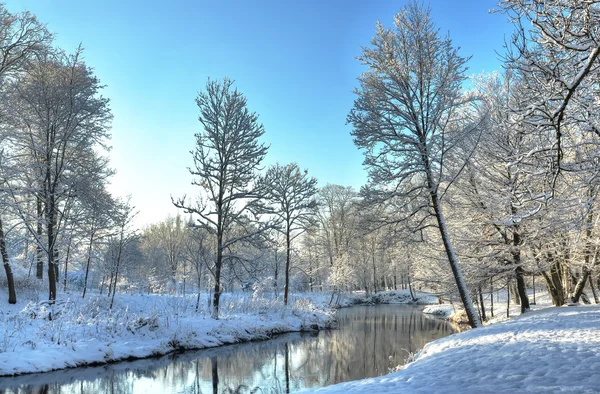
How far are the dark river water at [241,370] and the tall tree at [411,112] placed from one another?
423 centimetres

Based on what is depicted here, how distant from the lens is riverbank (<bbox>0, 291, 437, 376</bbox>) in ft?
31.4

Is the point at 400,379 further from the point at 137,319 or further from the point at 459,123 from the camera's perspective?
the point at 137,319

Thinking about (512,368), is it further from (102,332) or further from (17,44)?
(17,44)

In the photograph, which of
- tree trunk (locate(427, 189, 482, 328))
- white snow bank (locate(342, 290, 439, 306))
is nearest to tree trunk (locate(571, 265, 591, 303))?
tree trunk (locate(427, 189, 482, 328))

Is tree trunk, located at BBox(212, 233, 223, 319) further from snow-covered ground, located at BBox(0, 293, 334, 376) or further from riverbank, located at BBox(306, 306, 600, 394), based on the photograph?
riverbank, located at BBox(306, 306, 600, 394)

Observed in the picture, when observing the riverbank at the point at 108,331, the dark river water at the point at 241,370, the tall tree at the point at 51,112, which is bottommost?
the dark river water at the point at 241,370

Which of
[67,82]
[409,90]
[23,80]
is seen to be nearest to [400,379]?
[409,90]

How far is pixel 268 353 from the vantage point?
508 inches

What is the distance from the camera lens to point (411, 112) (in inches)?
448

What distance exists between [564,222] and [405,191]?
4323mm

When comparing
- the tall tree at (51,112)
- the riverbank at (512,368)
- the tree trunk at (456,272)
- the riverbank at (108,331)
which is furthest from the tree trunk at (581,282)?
the tall tree at (51,112)

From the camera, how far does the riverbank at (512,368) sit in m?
4.52

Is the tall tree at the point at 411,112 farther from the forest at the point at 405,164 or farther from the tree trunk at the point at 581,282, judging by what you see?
the tree trunk at the point at 581,282

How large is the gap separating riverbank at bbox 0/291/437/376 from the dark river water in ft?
1.59
